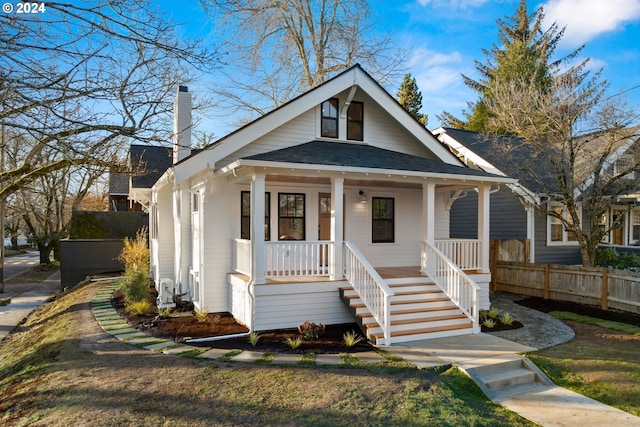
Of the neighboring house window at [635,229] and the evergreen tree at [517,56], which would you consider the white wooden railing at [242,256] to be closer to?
the neighboring house window at [635,229]

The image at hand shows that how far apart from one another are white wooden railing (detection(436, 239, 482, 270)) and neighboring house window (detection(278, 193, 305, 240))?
11.5 feet

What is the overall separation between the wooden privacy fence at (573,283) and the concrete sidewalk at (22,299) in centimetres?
1454

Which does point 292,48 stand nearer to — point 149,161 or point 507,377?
point 149,161

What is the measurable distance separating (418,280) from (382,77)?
16235 millimetres

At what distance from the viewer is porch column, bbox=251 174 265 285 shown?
789 centimetres

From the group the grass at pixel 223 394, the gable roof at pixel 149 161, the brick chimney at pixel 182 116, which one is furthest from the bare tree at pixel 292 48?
the grass at pixel 223 394

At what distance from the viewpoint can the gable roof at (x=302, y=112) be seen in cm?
895

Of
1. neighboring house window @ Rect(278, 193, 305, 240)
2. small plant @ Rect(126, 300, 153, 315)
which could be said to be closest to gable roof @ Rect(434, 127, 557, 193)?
neighboring house window @ Rect(278, 193, 305, 240)

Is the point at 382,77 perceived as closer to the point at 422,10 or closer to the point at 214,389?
the point at 422,10

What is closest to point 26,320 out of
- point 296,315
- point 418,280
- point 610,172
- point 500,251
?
point 296,315

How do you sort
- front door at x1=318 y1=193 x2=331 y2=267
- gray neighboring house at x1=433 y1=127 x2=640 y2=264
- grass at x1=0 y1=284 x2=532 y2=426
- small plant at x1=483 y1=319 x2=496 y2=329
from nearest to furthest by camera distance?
1. grass at x1=0 y1=284 x2=532 y2=426
2. small plant at x1=483 y1=319 x2=496 y2=329
3. front door at x1=318 y1=193 x2=331 y2=267
4. gray neighboring house at x1=433 y1=127 x2=640 y2=264

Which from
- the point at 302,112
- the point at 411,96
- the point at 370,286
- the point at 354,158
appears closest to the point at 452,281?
the point at 370,286

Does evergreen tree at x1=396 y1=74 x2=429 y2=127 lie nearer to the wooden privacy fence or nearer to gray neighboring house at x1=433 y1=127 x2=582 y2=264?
gray neighboring house at x1=433 y1=127 x2=582 y2=264

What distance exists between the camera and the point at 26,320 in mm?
Result: 11625
